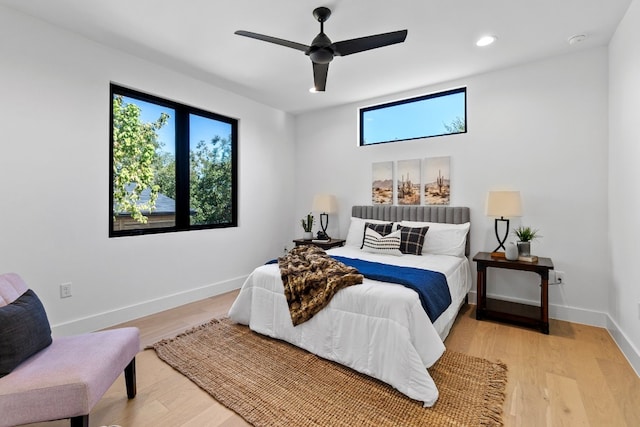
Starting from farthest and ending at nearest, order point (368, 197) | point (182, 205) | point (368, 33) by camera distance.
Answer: point (368, 197) < point (182, 205) < point (368, 33)

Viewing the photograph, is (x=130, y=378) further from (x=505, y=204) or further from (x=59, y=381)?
(x=505, y=204)

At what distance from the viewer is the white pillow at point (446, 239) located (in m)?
3.49

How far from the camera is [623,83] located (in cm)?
259

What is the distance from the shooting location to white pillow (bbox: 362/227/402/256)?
3486 millimetres

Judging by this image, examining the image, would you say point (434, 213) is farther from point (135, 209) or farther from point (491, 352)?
point (135, 209)

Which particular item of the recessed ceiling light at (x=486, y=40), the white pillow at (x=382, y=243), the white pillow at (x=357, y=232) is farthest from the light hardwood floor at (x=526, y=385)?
the recessed ceiling light at (x=486, y=40)

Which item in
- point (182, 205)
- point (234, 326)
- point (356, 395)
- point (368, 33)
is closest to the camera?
point (356, 395)

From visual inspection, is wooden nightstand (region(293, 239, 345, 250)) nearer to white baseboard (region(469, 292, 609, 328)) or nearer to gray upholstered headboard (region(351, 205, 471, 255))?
gray upholstered headboard (region(351, 205, 471, 255))

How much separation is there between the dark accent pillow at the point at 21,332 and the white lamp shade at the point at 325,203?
3.37 m

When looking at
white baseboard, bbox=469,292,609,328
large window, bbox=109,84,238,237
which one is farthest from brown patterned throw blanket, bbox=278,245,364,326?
white baseboard, bbox=469,292,609,328

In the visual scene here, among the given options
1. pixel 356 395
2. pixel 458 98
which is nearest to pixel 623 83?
pixel 458 98

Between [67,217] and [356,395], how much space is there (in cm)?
289

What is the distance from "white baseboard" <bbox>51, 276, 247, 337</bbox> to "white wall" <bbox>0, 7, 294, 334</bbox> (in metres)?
0.01

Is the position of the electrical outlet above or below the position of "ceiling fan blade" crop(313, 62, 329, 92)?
below
